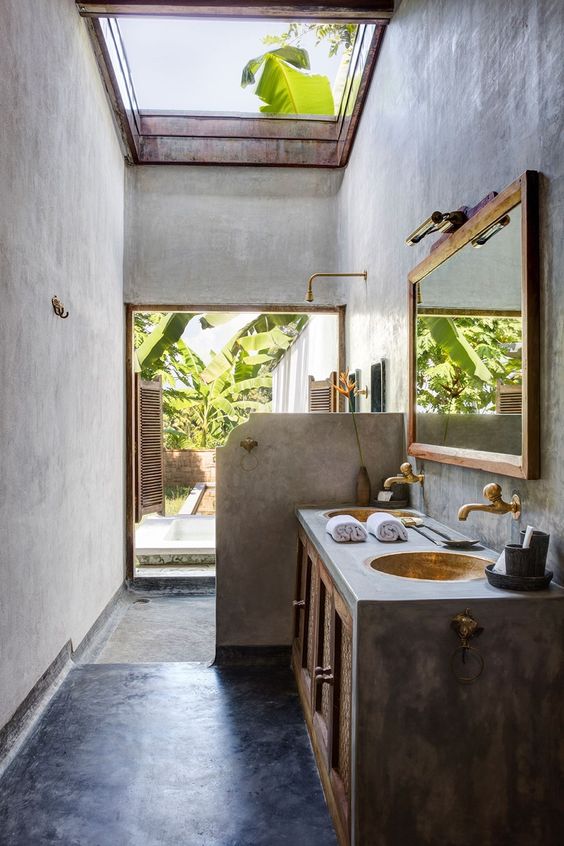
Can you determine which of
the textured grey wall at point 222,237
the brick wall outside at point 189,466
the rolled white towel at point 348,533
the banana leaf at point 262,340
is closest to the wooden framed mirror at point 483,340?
the rolled white towel at point 348,533

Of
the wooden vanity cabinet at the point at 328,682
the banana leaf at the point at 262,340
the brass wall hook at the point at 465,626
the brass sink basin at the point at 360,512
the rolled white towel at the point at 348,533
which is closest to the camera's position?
the brass wall hook at the point at 465,626

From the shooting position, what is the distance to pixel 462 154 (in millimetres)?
Result: 2285

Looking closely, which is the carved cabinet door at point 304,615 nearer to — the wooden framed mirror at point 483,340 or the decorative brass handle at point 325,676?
the decorative brass handle at point 325,676

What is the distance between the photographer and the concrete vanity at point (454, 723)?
1.52 meters

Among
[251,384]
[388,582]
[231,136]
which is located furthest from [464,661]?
[251,384]

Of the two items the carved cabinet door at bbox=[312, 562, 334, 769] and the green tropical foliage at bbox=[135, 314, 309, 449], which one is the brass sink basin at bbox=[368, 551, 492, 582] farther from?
the green tropical foliage at bbox=[135, 314, 309, 449]

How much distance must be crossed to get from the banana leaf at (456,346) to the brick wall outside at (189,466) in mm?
9080

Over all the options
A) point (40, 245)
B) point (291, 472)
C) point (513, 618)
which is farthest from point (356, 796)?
point (40, 245)

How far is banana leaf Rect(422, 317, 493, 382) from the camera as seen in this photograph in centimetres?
214

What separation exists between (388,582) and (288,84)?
4.55m

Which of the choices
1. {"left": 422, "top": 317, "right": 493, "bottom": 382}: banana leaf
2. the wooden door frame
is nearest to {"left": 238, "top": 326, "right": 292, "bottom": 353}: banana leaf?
→ the wooden door frame

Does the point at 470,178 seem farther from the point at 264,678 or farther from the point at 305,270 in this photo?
the point at 305,270

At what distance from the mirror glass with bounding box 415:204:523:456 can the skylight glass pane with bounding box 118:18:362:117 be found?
2737 millimetres

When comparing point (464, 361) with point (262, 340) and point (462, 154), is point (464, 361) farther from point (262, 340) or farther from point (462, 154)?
point (262, 340)
